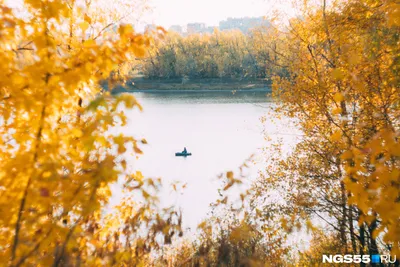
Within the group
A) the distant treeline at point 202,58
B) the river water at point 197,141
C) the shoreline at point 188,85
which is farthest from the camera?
the distant treeline at point 202,58

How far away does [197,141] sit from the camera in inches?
1195

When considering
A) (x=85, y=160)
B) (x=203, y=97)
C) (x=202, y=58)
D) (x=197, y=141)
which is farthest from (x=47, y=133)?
(x=202, y=58)

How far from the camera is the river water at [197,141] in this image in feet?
62.3

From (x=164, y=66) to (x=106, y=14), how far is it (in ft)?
176

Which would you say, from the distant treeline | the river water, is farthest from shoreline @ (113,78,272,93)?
the river water

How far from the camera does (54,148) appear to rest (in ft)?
7.37

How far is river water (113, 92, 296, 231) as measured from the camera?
19.0 meters

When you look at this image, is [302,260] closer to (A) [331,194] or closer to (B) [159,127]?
(A) [331,194]

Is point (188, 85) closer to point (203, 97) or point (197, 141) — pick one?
point (203, 97)

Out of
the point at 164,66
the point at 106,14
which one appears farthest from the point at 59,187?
the point at 164,66

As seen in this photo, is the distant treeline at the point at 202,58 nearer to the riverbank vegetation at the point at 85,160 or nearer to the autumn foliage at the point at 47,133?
the riverbank vegetation at the point at 85,160

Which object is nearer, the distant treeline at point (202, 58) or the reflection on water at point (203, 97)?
the reflection on water at point (203, 97)

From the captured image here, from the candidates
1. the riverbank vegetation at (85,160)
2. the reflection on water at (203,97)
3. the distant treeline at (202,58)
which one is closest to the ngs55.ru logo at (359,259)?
the riverbank vegetation at (85,160)

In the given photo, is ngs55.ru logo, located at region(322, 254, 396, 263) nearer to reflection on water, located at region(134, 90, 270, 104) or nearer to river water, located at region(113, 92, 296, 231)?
river water, located at region(113, 92, 296, 231)
